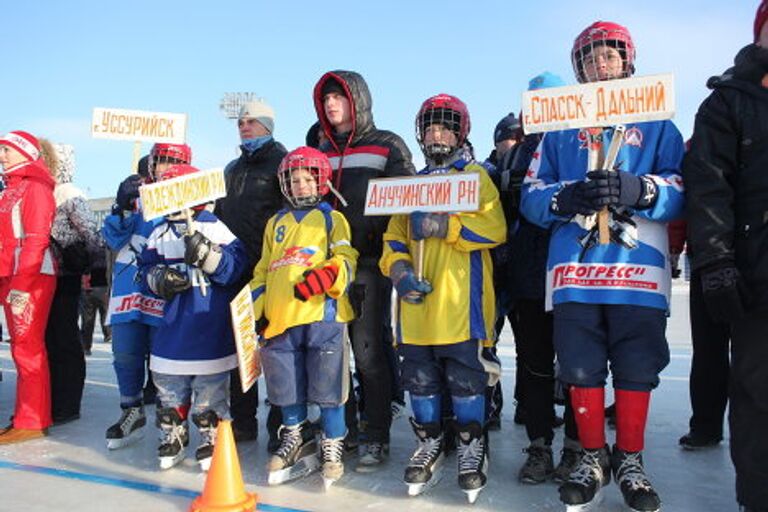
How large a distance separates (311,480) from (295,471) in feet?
0.33

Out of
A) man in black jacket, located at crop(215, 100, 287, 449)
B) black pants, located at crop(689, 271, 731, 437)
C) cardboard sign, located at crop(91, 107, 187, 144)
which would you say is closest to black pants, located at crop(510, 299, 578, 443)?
black pants, located at crop(689, 271, 731, 437)

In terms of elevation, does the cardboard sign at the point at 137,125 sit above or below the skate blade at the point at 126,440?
above

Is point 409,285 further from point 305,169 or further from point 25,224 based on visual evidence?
point 25,224

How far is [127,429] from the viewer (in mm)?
3793

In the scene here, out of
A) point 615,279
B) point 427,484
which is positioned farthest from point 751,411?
point 427,484

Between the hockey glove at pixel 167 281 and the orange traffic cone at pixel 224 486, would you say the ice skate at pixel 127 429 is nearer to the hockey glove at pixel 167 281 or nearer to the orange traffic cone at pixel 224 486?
the hockey glove at pixel 167 281

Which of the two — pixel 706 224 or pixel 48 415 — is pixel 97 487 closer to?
pixel 48 415

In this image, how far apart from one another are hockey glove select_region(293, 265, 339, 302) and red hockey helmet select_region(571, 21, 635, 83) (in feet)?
4.87

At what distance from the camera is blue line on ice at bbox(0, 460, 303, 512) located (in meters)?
2.76

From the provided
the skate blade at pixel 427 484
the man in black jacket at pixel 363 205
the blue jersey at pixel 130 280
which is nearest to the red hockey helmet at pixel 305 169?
the man in black jacket at pixel 363 205

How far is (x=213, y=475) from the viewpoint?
2645 millimetres

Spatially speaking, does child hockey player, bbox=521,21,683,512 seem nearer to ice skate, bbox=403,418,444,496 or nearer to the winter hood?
ice skate, bbox=403,418,444,496

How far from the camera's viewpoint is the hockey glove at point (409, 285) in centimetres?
292

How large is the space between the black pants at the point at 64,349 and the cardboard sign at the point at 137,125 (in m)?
1.16
